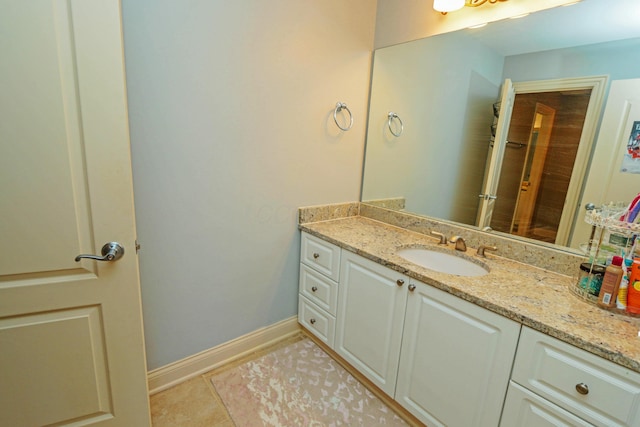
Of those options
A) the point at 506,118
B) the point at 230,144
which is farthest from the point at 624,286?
the point at 230,144

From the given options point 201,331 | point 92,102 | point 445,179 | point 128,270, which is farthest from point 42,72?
point 445,179

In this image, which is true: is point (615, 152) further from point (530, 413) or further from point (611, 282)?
point (530, 413)

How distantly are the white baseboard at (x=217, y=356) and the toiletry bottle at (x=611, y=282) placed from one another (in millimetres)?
1640

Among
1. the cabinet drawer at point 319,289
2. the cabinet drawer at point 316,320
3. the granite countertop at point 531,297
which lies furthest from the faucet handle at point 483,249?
the cabinet drawer at point 316,320

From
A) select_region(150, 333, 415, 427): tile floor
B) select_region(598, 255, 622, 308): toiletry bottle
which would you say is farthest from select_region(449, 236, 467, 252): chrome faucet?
select_region(150, 333, 415, 427): tile floor

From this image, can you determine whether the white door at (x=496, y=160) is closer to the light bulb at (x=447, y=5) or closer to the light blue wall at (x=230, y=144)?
the light bulb at (x=447, y=5)

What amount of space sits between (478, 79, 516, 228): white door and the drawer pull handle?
2.83ft

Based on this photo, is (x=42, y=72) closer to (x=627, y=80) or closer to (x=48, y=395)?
(x=48, y=395)

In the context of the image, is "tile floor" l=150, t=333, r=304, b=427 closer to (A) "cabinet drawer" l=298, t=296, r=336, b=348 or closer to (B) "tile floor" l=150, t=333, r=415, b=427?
(B) "tile floor" l=150, t=333, r=415, b=427

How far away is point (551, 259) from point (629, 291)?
1.27 ft

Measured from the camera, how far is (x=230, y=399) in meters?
1.55

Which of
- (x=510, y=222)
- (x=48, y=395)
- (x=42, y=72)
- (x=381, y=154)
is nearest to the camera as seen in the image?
(x=42, y=72)

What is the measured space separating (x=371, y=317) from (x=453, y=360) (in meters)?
0.43

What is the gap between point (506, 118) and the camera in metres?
1.52
